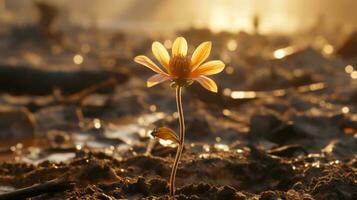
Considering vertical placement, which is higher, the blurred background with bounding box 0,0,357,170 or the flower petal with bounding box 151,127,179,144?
the blurred background with bounding box 0,0,357,170

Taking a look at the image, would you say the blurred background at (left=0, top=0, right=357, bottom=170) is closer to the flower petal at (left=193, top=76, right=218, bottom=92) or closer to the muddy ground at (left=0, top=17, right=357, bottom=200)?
the muddy ground at (left=0, top=17, right=357, bottom=200)

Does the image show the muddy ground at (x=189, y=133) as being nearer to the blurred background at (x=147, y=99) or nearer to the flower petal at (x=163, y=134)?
the blurred background at (x=147, y=99)

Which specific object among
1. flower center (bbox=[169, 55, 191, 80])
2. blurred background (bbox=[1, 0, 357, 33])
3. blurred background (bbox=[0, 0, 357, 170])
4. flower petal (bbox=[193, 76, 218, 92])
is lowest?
flower petal (bbox=[193, 76, 218, 92])

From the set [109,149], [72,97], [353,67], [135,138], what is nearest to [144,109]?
[72,97]

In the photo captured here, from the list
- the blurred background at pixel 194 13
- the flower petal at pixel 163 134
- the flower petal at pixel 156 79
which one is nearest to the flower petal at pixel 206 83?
the flower petal at pixel 156 79

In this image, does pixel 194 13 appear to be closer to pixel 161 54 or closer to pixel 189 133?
pixel 189 133

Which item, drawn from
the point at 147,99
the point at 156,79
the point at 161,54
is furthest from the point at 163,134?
the point at 147,99

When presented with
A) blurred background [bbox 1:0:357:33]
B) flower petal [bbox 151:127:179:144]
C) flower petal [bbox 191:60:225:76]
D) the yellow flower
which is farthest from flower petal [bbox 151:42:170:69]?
blurred background [bbox 1:0:357:33]
